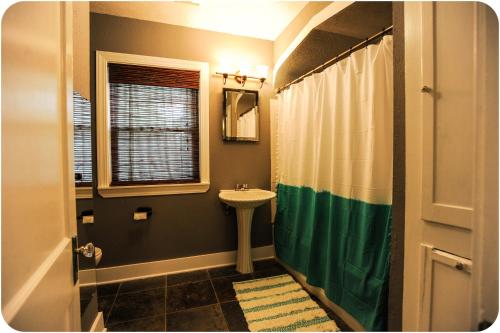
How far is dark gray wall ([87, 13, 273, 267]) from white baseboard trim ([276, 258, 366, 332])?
590 mm

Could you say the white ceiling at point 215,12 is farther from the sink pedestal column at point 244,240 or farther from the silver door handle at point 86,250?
the silver door handle at point 86,250

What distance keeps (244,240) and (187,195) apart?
78 cm

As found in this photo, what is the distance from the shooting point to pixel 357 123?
1.41 m

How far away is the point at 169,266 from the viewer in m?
2.20

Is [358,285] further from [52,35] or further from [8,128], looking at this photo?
[52,35]

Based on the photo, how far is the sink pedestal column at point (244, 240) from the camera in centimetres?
218

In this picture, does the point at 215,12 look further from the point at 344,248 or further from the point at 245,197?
the point at 344,248

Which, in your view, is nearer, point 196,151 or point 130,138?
point 130,138

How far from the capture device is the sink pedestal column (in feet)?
7.15

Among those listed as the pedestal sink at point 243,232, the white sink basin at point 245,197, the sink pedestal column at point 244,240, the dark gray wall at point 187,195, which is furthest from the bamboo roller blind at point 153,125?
the sink pedestal column at point 244,240

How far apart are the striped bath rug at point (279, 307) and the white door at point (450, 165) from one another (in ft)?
2.83

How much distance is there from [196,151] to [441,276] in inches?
82.2

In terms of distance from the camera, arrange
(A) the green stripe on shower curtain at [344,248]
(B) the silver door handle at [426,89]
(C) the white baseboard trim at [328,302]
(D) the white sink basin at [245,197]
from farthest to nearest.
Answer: (D) the white sink basin at [245,197]
(C) the white baseboard trim at [328,302]
(A) the green stripe on shower curtain at [344,248]
(B) the silver door handle at [426,89]

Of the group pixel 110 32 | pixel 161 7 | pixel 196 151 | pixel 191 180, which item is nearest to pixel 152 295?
pixel 191 180
